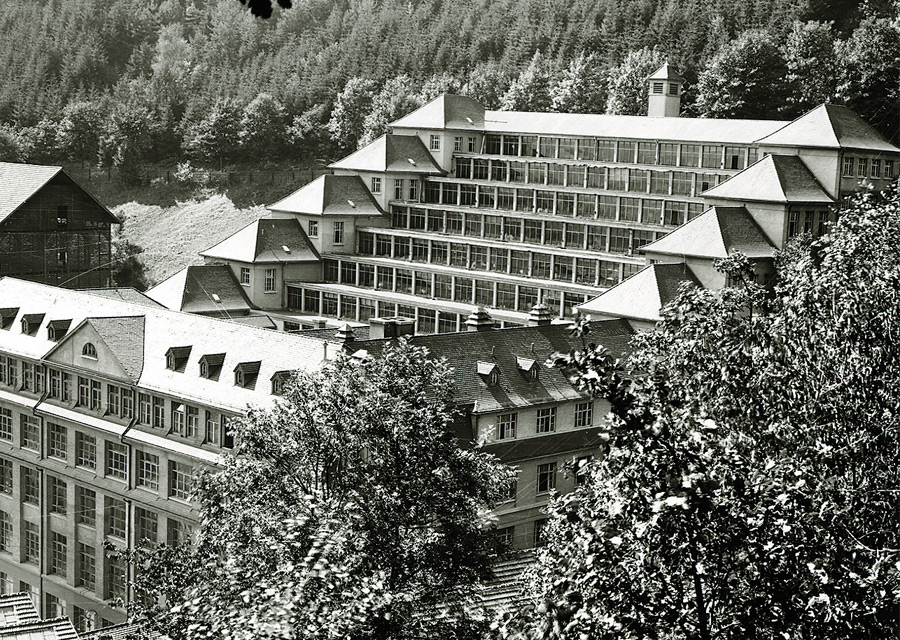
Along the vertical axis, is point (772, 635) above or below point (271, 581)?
above

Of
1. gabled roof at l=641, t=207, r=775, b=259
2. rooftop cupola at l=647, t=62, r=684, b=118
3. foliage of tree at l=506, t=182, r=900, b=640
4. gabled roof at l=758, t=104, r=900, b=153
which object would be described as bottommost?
foliage of tree at l=506, t=182, r=900, b=640

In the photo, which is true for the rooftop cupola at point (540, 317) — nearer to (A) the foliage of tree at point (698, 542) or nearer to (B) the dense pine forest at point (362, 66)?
(A) the foliage of tree at point (698, 542)

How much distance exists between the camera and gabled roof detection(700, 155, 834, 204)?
7288 centimetres

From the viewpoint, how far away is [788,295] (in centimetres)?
2528

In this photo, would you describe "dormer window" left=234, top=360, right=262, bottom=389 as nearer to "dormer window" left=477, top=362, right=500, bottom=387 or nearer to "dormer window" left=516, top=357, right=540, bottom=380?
"dormer window" left=477, top=362, right=500, bottom=387

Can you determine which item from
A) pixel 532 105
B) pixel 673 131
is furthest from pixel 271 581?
pixel 532 105

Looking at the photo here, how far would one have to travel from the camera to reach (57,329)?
201ft

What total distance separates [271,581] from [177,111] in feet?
411

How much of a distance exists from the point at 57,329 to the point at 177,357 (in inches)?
380

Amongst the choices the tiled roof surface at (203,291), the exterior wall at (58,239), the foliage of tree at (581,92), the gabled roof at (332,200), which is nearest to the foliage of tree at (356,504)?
the tiled roof surface at (203,291)

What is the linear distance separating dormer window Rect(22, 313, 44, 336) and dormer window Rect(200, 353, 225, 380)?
1337 cm

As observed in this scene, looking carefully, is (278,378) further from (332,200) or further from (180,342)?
(332,200)

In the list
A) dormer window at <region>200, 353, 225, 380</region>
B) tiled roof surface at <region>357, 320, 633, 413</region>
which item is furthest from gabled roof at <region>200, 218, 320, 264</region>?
tiled roof surface at <region>357, 320, 633, 413</region>

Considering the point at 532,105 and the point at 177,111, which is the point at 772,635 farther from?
the point at 177,111
